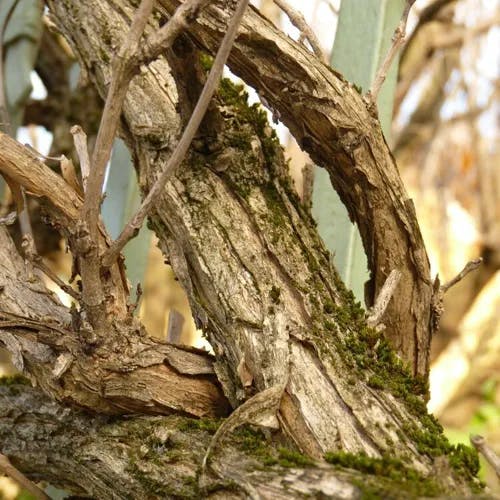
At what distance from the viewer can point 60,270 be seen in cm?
262

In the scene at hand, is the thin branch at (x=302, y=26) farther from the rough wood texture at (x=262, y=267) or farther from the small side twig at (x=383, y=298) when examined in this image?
the small side twig at (x=383, y=298)

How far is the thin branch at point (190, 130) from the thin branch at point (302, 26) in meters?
0.32

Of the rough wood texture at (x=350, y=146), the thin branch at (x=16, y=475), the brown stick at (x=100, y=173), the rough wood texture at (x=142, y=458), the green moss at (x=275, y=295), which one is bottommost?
the thin branch at (x=16, y=475)

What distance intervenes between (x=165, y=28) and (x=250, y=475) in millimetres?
443

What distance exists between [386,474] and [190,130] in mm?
382

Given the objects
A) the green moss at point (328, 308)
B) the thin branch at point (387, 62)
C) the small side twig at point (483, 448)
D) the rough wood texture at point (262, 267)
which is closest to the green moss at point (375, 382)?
the rough wood texture at point (262, 267)

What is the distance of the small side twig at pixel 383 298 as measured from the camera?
100 centimetres

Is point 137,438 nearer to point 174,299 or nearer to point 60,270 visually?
point 60,270

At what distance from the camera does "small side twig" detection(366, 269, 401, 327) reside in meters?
1.00

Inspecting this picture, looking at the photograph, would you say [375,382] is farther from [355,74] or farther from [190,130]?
[355,74]

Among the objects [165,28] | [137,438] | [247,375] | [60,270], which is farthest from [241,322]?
[60,270]

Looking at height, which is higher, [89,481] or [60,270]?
[60,270]

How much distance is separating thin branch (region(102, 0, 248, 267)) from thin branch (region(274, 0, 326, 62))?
1.05 ft

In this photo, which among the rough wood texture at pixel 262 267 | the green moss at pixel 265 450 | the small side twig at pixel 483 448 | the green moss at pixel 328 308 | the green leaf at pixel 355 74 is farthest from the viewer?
the green leaf at pixel 355 74
